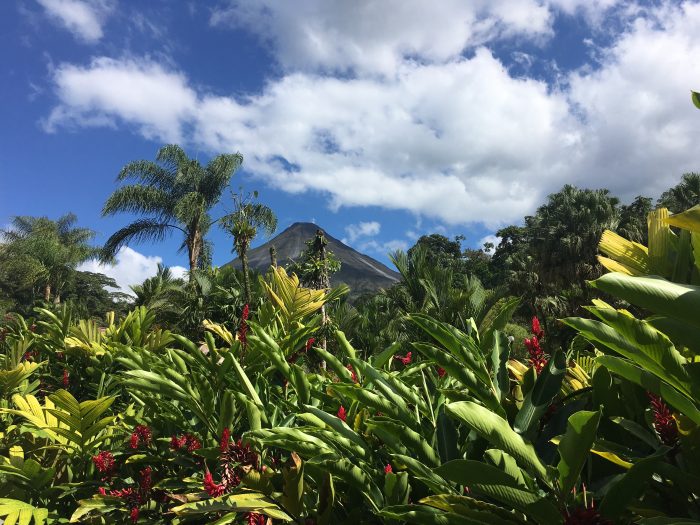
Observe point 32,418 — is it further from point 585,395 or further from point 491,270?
point 491,270

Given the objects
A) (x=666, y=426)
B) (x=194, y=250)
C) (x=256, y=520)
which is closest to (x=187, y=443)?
(x=256, y=520)

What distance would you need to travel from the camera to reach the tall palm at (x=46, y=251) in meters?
27.8

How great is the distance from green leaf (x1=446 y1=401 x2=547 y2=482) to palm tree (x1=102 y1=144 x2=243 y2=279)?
20.1 metres

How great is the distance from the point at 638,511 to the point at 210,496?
993 millimetres

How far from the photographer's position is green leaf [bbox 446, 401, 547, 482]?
0.82 meters

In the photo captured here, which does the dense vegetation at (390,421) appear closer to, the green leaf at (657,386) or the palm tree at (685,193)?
the green leaf at (657,386)

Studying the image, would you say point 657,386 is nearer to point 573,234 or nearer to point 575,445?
point 575,445

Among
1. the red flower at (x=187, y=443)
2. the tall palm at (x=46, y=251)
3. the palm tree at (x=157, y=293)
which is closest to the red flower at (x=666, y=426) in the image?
the red flower at (x=187, y=443)

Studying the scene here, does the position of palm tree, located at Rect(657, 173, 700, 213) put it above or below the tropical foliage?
above

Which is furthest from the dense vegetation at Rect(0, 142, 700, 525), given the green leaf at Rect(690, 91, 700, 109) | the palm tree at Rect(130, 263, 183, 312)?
the palm tree at Rect(130, 263, 183, 312)

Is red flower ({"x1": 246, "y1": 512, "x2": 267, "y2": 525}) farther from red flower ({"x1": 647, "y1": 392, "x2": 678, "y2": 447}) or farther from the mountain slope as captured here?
the mountain slope

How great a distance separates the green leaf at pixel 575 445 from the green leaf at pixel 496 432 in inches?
1.6

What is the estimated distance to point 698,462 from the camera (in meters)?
0.87

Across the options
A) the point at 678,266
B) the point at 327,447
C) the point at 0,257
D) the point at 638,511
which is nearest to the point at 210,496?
the point at 327,447
